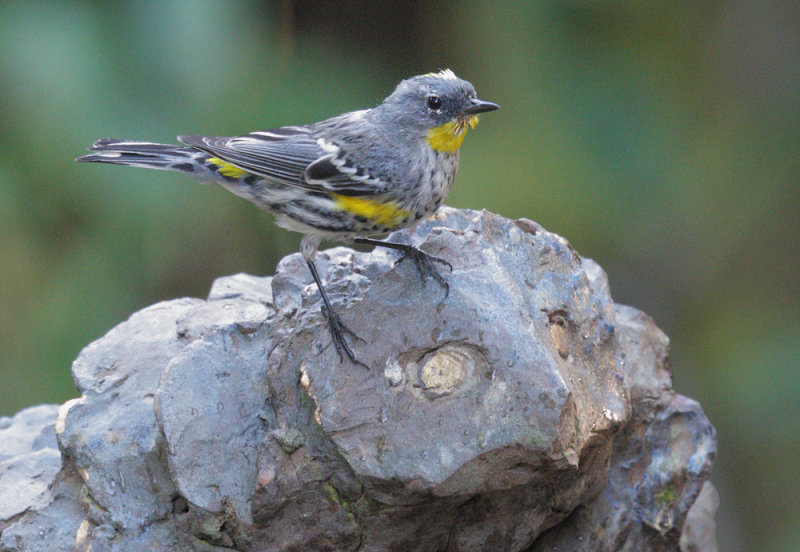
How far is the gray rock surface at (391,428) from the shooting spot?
2.51 meters

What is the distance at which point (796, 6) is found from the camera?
15.9 feet

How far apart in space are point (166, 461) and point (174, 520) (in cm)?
18

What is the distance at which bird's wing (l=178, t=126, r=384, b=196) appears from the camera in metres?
2.93

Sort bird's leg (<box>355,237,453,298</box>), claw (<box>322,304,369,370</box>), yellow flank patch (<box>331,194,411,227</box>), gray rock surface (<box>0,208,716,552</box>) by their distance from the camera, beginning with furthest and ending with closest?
1. yellow flank patch (<box>331,194,411,227</box>)
2. bird's leg (<box>355,237,453,298</box>)
3. claw (<box>322,304,369,370</box>)
4. gray rock surface (<box>0,208,716,552</box>)

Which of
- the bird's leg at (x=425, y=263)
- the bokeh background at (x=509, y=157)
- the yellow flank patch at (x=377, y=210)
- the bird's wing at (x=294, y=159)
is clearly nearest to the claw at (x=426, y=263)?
the bird's leg at (x=425, y=263)

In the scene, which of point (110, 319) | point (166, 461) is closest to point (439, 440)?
point (166, 461)

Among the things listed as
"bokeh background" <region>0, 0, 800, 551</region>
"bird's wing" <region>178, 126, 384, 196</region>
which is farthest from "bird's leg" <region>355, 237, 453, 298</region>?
"bokeh background" <region>0, 0, 800, 551</region>

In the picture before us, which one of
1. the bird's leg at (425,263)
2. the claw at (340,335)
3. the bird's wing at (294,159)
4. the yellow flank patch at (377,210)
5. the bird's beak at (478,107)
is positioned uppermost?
the bird's beak at (478,107)

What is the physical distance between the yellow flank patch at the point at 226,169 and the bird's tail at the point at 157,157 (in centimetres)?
2

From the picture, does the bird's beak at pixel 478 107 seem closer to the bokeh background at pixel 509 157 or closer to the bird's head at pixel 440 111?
the bird's head at pixel 440 111

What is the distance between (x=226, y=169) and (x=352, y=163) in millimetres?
514

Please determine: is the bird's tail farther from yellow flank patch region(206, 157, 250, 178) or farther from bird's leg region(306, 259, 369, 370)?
bird's leg region(306, 259, 369, 370)

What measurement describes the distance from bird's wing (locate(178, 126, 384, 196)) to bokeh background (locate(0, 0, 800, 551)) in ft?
4.11

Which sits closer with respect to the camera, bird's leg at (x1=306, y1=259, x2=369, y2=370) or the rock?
bird's leg at (x1=306, y1=259, x2=369, y2=370)
